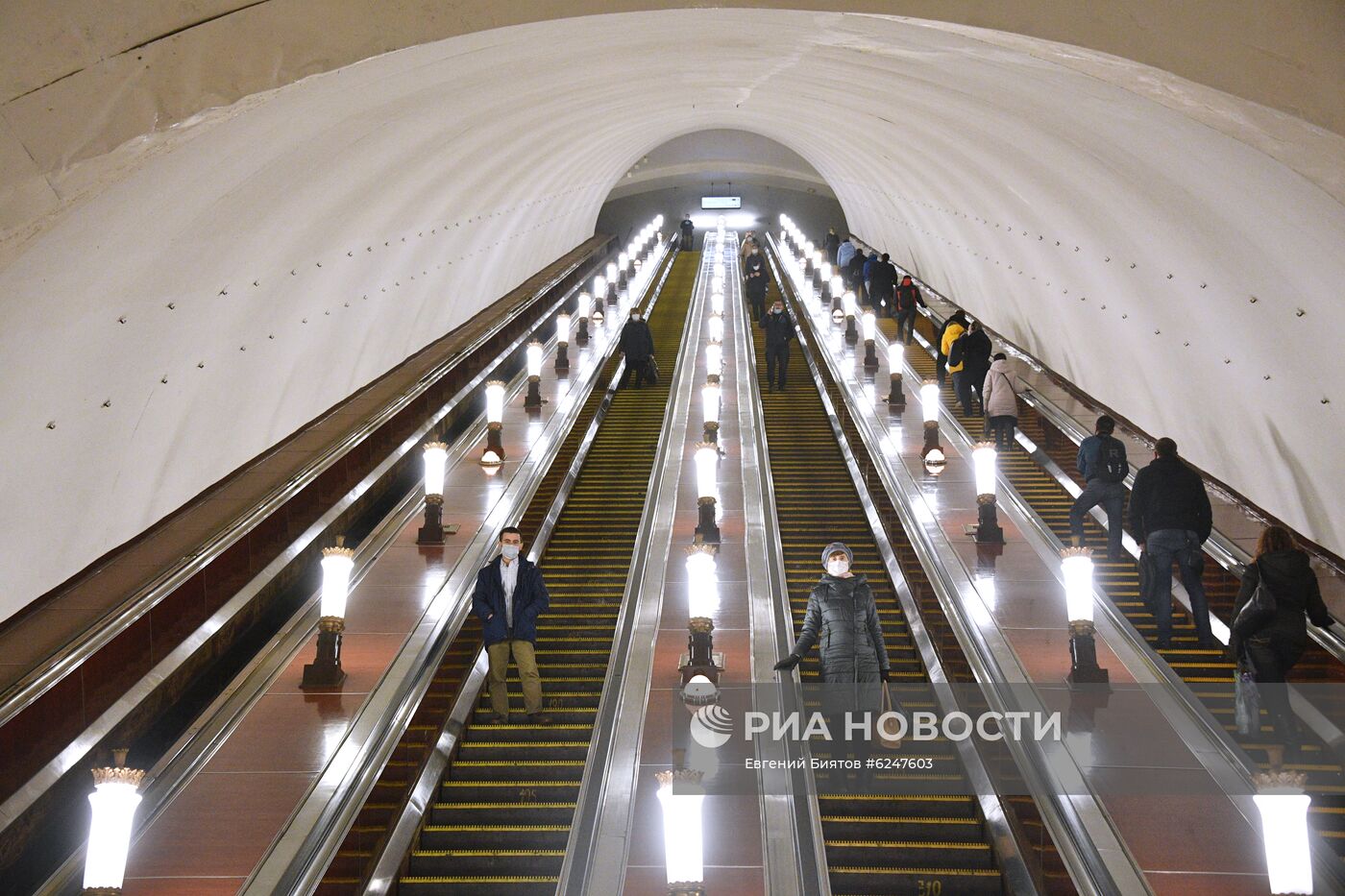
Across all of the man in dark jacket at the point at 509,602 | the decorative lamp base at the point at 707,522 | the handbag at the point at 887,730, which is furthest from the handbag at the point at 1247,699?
the decorative lamp base at the point at 707,522

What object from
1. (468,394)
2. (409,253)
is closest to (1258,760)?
(468,394)

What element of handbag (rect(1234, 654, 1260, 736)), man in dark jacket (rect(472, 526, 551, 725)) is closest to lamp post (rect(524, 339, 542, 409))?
man in dark jacket (rect(472, 526, 551, 725))

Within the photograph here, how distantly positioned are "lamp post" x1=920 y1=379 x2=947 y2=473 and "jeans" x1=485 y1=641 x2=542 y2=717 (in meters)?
6.25

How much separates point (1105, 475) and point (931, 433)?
3.64 m

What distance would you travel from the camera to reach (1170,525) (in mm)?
8438

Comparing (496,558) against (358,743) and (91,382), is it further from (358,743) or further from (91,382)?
(91,382)

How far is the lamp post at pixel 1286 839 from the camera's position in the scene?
5000 millimetres

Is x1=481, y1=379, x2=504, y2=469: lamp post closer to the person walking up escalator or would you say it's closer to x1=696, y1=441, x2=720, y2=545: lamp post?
x1=696, y1=441, x2=720, y2=545: lamp post

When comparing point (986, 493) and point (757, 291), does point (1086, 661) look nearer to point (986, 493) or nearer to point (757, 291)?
point (986, 493)

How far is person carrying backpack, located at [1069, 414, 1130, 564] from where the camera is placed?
32.4ft

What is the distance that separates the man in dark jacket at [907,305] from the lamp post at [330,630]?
1353 centimetres

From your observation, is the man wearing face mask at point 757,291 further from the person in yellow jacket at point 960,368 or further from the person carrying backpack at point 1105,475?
the person carrying backpack at point 1105,475

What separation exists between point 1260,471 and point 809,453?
16.0 feet

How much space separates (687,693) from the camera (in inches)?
314
